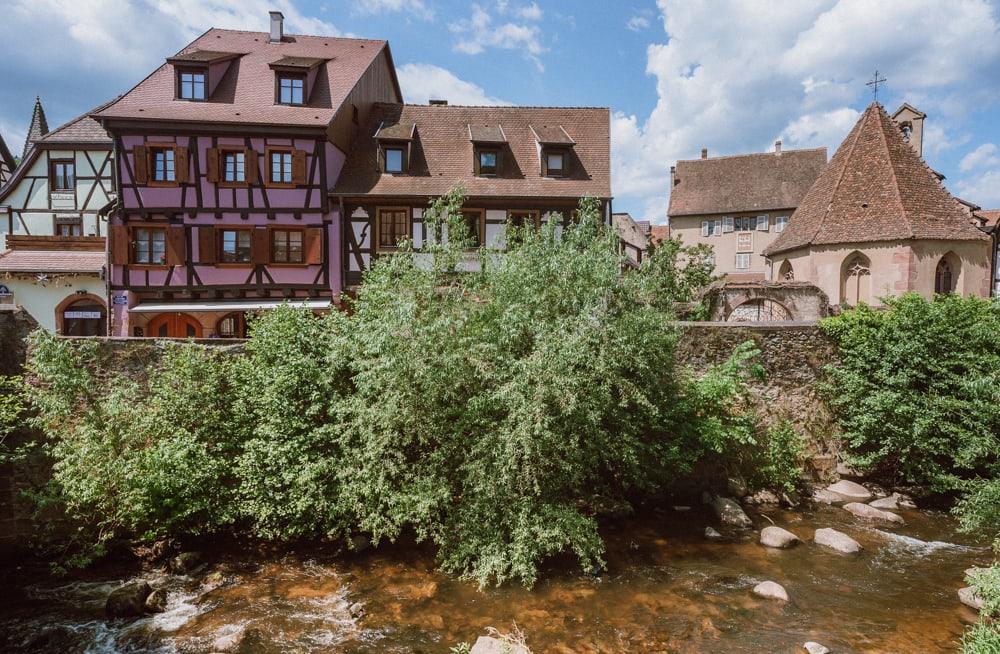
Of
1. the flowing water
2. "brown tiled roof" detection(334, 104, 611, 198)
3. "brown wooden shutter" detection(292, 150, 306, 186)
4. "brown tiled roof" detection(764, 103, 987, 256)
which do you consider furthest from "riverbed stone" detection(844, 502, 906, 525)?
"brown wooden shutter" detection(292, 150, 306, 186)

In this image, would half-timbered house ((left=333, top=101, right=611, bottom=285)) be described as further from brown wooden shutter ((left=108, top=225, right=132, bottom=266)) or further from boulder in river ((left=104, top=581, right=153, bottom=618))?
boulder in river ((left=104, top=581, right=153, bottom=618))

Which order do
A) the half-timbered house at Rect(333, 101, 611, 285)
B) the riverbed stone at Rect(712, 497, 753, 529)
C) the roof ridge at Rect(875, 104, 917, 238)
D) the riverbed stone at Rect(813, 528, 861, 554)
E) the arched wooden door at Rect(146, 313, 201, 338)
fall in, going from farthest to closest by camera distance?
Result: the half-timbered house at Rect(333, 101, 611, 285)
the arched wooden door at Rect(146, 313, 201, 338)
the roof ridge at Rect(875, 104, 917, 238)
the riverbed stone at Rect(712, 497, 753, 529)
the riverbed stone at Rect(813, 528, 861, 554)

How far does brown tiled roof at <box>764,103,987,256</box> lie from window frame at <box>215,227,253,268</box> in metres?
19.0

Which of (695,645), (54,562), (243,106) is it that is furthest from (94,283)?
(695,645)

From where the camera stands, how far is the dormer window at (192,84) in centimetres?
1833

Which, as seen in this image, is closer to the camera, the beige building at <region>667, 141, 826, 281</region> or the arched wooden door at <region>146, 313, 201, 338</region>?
the arched wooden door at <region>146, 313, 201, 338</region>

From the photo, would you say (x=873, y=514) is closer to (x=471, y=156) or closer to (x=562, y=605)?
(x=562, y=605)

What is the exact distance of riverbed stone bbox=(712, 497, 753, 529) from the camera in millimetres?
10438

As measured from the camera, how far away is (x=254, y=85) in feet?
62.5

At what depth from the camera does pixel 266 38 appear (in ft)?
69.8

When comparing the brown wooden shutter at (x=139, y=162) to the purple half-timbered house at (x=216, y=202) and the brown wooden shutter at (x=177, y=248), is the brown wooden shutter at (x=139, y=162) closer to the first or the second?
the purple half-timbered house at (x=216, y=202)

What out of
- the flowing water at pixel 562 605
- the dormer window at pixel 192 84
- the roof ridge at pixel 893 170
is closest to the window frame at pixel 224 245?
the dormer window at pixel 192 84

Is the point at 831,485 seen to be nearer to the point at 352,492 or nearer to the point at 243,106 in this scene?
the point at 352,492

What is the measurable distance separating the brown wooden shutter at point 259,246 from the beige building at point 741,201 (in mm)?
27079
